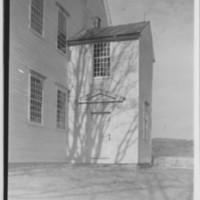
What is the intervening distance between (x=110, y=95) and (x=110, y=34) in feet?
1.36

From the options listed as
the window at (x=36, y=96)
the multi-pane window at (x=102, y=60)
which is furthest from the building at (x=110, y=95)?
the window at (x=36, y=96)

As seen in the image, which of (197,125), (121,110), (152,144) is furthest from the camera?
(121,110)

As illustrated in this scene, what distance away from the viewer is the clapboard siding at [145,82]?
196cm

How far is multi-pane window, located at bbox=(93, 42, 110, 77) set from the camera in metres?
2.16

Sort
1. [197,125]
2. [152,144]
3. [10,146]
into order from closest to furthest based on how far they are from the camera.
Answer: [197,125]
[152,144]
[10,146]

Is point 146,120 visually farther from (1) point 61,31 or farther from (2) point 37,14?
(2) point 37,14

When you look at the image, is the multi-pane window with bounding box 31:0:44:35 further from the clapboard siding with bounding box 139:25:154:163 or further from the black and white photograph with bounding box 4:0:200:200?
the clapboard siding with bounding box 139:25:154:163

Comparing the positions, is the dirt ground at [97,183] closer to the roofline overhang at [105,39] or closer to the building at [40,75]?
the building at [40,75]

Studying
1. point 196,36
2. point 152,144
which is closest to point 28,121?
point 152,144

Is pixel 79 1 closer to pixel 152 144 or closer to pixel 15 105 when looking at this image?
pixel 15 105

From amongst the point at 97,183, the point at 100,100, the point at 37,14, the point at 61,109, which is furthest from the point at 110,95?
the point at 37,14

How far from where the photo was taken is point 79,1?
92.0 inches

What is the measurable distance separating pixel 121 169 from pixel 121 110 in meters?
0.37

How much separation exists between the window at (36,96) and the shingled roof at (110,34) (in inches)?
13.1
